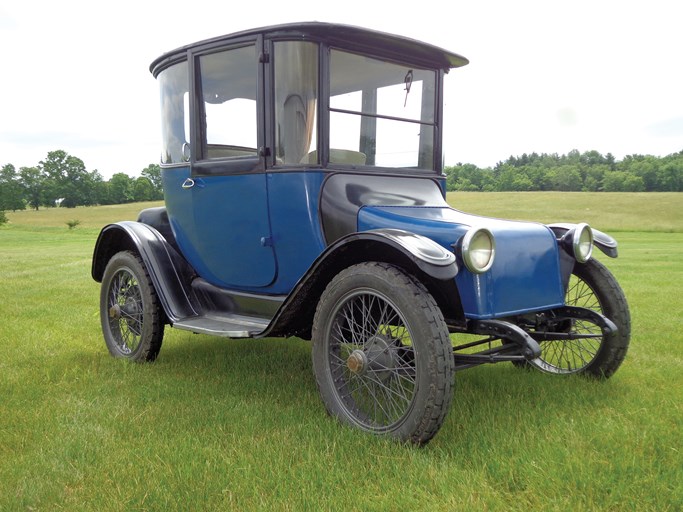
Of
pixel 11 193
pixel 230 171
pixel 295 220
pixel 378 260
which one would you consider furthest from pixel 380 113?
pixel 11 193

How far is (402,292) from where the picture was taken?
2936 millimetres

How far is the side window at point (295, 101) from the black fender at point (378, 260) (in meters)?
0.74

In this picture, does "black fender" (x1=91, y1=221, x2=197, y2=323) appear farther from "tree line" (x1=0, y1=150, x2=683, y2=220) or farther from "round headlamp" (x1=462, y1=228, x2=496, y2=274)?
"tree line" (x1=0, y1=150, x2=683, y2=220)

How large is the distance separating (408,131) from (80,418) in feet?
9.01

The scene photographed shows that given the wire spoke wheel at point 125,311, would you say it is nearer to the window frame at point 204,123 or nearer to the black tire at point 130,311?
the black tire at point 130,311

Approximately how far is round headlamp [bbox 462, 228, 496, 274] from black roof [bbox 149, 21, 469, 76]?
149 centimetres

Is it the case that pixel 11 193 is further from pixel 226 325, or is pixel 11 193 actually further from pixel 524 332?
pixel 524 332

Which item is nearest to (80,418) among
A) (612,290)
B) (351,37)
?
(351,37)

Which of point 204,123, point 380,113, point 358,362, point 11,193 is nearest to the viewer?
point 358,362

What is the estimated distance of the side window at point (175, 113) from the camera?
14.6 feet

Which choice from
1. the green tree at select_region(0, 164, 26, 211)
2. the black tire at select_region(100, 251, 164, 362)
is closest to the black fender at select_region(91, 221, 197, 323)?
the black tire at select_region(100, 251, 164, 362)

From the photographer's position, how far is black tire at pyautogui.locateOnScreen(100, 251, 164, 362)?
4.51m

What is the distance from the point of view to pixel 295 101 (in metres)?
3.73

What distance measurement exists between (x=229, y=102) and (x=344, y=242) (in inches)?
65.0
